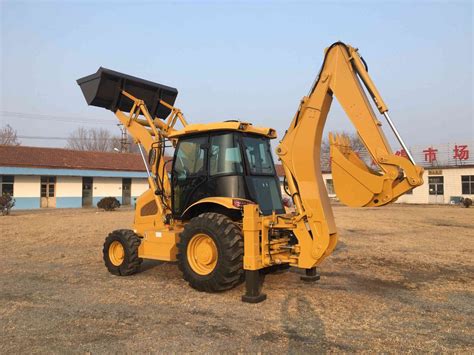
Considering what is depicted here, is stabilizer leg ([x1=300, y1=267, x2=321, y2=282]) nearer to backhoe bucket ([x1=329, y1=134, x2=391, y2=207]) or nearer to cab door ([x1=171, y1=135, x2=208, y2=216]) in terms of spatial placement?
backhoe bucket ([x1=329, y1=134, x2=391, y2=207])

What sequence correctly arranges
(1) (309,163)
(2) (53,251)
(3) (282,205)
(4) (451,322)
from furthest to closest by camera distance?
(2) (53,251), (3) (282,205), (1) (309,163), (4) (451,322)

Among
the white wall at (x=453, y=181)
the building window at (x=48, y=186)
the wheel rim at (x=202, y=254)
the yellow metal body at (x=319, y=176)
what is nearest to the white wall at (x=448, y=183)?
the white wall at (x=453, y=181)

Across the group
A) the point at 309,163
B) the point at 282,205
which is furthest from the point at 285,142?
the point at 282,205

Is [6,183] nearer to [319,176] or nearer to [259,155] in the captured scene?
[259,155]

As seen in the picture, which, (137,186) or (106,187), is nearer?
(106,187)

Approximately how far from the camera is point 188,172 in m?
7.51

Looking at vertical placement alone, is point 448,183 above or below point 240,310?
above

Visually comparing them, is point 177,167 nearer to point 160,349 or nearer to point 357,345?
point 160,349

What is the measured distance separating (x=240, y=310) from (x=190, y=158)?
295cm

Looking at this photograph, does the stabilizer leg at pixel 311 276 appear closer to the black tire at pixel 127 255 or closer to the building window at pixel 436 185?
the black tire at pixel 127 255

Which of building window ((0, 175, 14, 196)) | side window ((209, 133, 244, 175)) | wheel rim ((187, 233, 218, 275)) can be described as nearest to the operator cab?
side window ((209, 133, 244, 175))

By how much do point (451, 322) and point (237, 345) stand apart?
2.76 m

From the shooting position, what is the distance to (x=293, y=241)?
22.4 ft

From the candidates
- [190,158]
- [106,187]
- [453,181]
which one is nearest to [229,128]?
[190,158]
